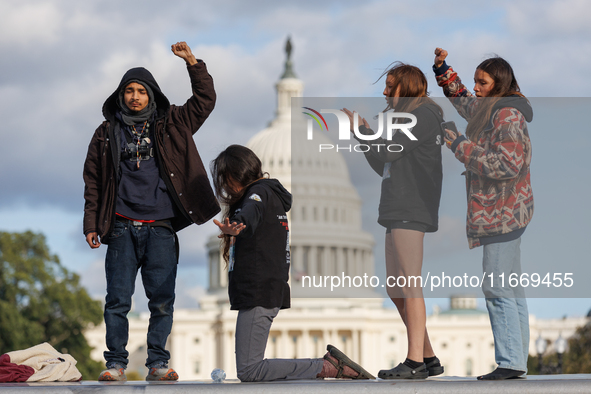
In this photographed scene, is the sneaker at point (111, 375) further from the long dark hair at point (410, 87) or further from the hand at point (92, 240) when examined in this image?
the long dark hair at point (410, 87)

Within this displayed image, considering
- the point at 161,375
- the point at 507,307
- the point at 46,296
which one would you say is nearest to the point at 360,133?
the point at 507,307

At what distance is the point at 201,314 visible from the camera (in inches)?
3381

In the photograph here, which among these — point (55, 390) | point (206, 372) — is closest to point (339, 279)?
point (55, 390)

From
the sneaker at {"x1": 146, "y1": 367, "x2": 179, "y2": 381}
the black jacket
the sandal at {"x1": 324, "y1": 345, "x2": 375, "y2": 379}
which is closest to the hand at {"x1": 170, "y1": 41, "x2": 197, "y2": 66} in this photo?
the black jacket

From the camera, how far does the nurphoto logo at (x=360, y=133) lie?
7.17 m

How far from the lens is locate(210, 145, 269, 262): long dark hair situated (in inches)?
279

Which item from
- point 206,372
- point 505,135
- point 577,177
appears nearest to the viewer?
point 505,135

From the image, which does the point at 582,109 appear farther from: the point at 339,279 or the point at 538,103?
the point at 339,279

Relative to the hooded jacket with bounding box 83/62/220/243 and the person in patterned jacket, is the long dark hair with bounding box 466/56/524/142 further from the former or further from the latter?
the hooded jacket with bounding box 83/62/220/243

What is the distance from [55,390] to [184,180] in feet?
7.67

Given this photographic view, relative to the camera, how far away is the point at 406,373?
6.56m

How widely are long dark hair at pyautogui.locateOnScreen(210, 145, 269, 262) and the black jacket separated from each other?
0.99 m

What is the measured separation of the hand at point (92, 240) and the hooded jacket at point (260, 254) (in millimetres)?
1176

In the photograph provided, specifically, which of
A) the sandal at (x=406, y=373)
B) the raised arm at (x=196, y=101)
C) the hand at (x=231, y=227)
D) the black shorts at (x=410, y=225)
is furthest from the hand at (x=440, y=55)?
the sandal at (x=406, y=373)
